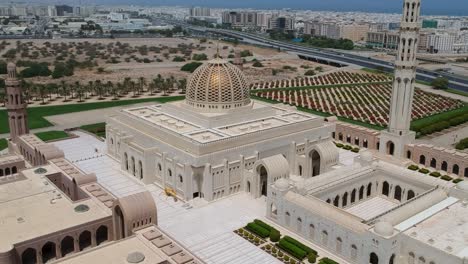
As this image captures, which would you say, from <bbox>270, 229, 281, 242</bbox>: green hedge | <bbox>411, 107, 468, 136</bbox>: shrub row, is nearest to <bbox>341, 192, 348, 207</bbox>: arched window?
Result: <bbox>270, 229, 281, 242</bbox>: green hedge

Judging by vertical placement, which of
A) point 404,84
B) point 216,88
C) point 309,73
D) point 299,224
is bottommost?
point 299,224

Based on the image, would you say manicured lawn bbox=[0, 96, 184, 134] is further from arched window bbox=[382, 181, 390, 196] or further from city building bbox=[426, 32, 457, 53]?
city building bbox=[426, 32, 457, 53]

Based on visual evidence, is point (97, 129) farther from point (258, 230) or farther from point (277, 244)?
point (277, 244)

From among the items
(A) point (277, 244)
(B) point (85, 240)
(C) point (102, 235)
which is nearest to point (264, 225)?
(A) point (277, 244)

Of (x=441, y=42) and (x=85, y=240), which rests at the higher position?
(x=441, y=42)

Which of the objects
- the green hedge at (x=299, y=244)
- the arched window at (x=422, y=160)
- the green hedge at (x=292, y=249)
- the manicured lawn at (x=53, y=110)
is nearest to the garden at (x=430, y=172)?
the arched window at (x=422, y=160)

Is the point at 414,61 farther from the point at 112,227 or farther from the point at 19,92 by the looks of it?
the point at 19,92
